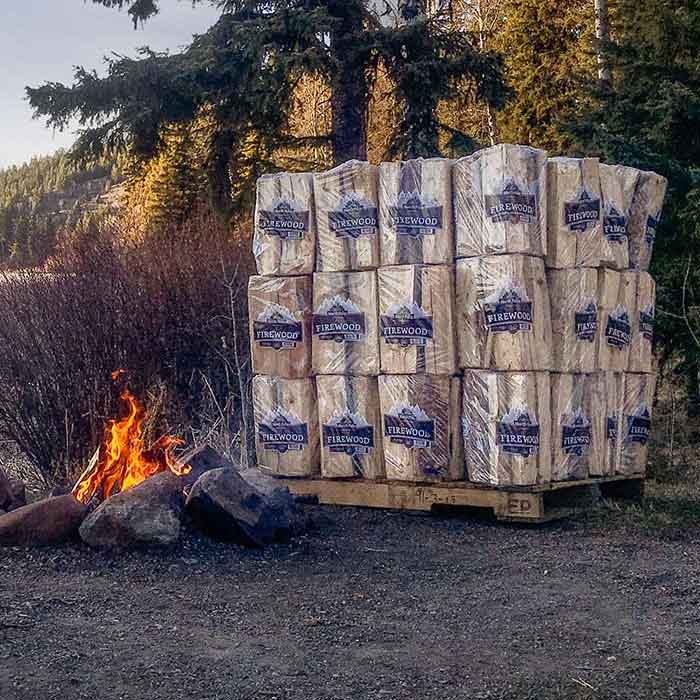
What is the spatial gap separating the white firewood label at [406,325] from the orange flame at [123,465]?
1.64 m

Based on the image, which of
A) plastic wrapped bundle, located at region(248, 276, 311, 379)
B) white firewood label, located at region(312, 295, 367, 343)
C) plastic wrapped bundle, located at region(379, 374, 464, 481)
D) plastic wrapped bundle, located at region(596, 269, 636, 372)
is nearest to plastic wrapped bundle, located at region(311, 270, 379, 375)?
white firewood label, located at region(312, 295, 367, 343)

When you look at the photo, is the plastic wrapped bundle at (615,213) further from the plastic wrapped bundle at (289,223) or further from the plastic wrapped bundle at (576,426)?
the plastic wrapped bundle at (289,223)

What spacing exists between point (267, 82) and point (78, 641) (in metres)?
9.63

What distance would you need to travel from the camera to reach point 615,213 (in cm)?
729

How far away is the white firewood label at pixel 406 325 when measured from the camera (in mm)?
7027

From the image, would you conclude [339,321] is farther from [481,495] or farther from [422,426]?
[481,495]

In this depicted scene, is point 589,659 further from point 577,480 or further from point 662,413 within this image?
point 662,413

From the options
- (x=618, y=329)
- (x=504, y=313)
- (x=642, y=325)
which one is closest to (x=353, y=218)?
(x=504, y=313)

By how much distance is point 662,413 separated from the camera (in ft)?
38.9

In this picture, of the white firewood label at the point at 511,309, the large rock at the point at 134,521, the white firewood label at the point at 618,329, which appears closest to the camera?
the large rock at the point at 134,521

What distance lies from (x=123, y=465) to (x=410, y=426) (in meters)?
1.93

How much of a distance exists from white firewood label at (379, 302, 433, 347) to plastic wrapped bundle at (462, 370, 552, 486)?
40 cm

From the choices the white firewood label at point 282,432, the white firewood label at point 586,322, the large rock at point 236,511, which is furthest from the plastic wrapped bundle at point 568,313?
the large rock at point 236,511

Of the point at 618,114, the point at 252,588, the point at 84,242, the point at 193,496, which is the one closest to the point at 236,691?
the point at 252,588
